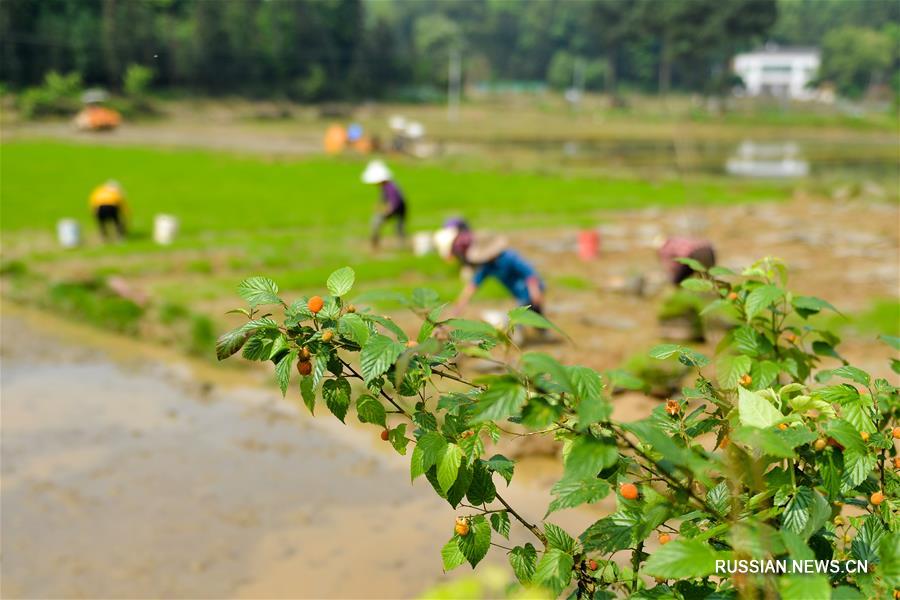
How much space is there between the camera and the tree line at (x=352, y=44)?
3969 cm

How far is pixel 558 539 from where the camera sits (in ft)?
6.32

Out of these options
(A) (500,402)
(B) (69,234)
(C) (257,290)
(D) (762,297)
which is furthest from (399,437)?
(B) (69,234)

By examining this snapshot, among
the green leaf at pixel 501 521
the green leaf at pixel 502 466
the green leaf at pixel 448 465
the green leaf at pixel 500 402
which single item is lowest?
the green leaf at pixel 501 521

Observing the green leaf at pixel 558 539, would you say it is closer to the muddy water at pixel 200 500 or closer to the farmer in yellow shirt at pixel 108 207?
the muddy water at pixel 200 500

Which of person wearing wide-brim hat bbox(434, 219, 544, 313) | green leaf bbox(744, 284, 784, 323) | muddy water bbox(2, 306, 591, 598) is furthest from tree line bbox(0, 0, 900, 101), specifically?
green leaf bbox(744, 284, 784, 323)

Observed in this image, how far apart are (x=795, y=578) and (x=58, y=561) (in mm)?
4295

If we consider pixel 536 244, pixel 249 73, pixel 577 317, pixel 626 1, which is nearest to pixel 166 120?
pixel 249 73

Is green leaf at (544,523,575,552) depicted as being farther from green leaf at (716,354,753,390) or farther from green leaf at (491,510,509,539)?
green leaf at (716,354,753,390)

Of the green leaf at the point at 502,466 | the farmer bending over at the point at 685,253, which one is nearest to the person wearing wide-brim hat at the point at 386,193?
the farmer bending over at the point at 685,253

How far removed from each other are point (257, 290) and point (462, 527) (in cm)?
69

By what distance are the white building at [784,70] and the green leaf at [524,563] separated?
4833 centimetres

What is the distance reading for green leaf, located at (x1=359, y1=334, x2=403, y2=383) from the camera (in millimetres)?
1662

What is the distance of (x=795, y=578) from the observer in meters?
1.39

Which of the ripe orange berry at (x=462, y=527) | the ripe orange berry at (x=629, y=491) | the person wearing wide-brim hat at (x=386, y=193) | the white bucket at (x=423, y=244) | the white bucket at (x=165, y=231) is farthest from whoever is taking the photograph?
the white bucket at (x=165, y=231)
